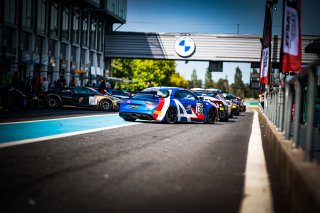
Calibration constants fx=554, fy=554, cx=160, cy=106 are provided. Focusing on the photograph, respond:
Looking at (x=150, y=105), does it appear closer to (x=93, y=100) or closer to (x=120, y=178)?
(x=93, y=100)

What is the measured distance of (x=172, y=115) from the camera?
59.6 feet

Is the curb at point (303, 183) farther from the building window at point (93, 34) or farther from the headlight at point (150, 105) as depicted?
the building window at point (93, 34)

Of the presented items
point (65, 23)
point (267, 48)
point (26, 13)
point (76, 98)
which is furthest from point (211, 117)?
point (65, 23)

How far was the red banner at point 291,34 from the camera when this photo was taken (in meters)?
13.7

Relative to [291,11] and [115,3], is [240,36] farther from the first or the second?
[291,11]

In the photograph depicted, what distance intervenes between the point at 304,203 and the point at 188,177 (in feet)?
8.77

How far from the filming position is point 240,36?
53375mm

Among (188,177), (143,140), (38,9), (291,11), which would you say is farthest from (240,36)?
(188,177)

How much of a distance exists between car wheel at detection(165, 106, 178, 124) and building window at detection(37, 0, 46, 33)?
22.4 metres

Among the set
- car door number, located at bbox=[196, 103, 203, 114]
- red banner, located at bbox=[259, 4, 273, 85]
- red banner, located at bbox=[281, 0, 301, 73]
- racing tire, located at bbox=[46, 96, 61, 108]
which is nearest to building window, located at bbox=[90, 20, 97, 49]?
racing tire, located at bbox=[46, 96, 61, 108]

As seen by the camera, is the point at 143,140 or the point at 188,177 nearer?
the point at 188,177

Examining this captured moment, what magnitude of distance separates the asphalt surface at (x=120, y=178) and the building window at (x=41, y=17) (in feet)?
97.7

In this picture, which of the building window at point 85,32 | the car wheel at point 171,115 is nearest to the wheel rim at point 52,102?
the car wheel at point 171,115

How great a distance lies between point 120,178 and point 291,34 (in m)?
8.79
